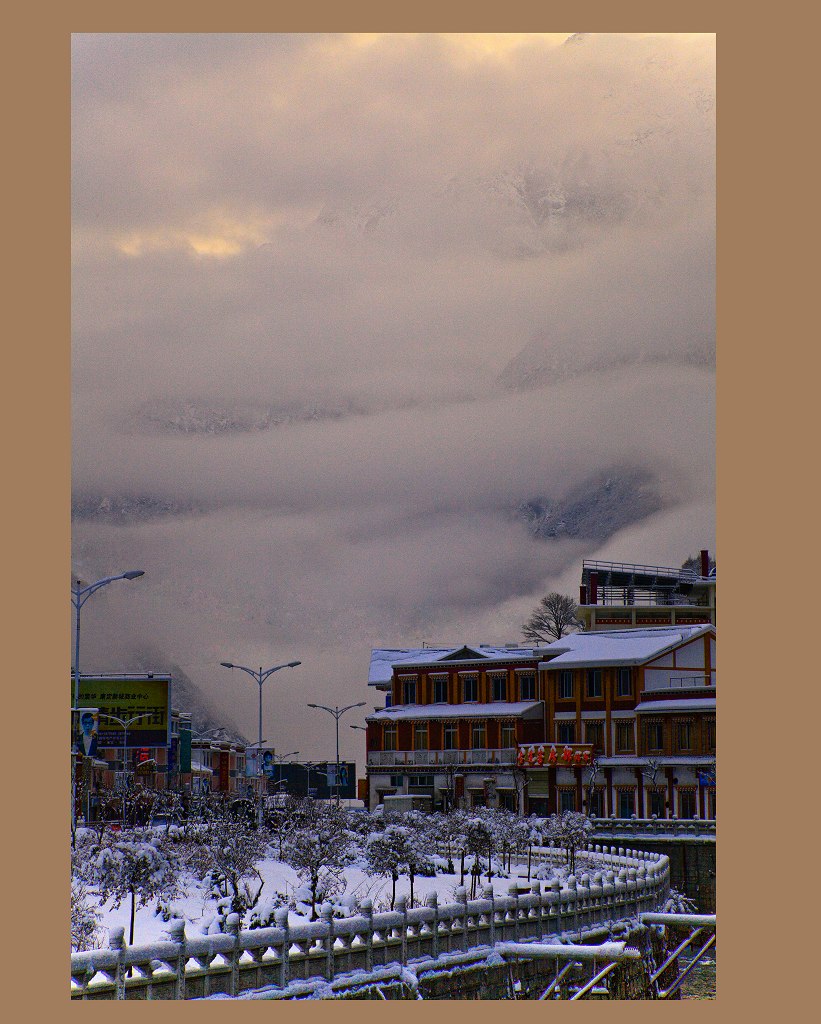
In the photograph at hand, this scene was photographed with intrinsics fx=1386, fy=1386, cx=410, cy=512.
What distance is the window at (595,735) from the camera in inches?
1929

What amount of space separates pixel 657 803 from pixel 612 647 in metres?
5.72

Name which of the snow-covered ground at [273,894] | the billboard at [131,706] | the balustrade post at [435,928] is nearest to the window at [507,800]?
the snow-covered ground at [273,894]

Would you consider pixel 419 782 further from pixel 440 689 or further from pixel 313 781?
pixel 313 781

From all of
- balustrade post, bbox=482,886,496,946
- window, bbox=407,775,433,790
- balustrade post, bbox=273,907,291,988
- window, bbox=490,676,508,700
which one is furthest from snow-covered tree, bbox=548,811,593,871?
balustrade post, bbox=273,907,291,988

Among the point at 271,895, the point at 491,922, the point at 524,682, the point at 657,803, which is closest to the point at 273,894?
the point at 271,895

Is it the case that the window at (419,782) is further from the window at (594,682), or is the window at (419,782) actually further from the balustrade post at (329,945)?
the balustrade post at (329,945)

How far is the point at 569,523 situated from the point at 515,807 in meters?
18.7

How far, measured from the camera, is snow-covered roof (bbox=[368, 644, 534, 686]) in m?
45.8

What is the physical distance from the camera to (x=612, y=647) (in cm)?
4978

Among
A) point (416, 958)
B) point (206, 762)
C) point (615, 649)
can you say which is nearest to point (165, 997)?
point (416, 958)

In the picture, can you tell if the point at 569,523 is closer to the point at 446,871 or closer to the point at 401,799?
the point at 446,871

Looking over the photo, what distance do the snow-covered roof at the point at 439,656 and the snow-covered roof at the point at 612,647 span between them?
125cm

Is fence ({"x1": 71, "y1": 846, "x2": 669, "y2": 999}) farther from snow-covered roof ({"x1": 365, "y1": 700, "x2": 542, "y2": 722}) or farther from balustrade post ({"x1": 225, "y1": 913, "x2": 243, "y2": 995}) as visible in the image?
snow-covered roof ({"x1": 365, "y1": 700, "x2": 542, "y2": 722})

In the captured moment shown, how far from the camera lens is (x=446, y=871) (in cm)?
4703
